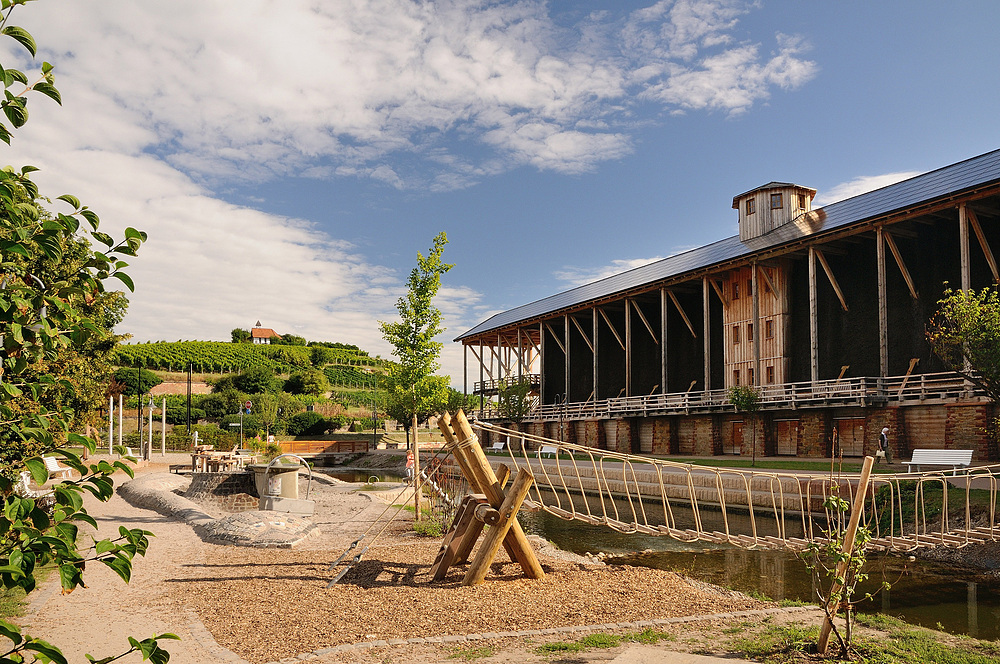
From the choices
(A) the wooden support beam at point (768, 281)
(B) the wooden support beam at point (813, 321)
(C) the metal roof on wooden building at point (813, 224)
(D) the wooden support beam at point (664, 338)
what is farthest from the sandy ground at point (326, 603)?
(D) the wooden support beam at point (664, 338)

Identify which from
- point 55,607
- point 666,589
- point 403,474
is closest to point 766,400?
point 403,474

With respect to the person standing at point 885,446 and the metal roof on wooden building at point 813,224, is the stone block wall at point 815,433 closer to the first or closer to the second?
the person standing at point 885,446

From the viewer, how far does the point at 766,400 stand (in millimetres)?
26062

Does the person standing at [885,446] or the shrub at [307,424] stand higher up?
the person standing at [885,446]

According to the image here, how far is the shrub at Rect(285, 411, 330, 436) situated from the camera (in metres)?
50.5

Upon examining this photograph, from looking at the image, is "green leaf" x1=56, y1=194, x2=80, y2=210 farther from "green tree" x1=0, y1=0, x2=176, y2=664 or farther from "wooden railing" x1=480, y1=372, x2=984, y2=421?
"wooden railing" x1=480, y1=372, x2=984, y2=421

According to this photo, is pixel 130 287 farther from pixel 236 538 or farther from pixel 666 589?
pixel 236 538

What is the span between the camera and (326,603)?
693cm

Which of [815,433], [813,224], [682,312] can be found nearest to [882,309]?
[815,433]

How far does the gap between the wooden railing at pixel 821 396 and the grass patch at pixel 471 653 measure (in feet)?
63.4

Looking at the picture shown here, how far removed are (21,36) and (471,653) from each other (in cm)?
492

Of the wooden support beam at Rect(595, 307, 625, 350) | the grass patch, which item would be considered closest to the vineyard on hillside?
the wooden support beam at Rect(595, 307, 625, 350)

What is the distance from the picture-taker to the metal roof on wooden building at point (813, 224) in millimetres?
22297

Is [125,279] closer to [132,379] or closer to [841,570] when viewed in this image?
[841,570]
